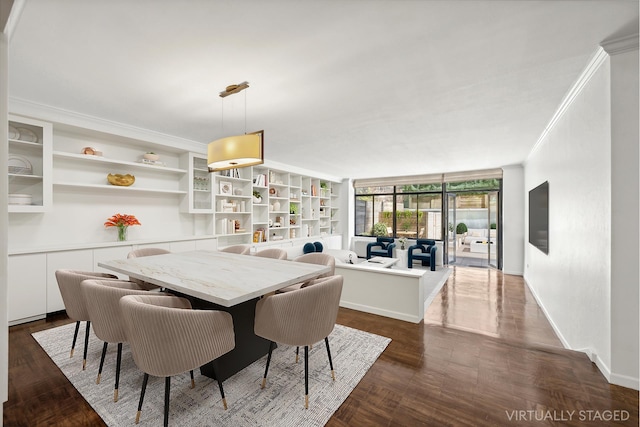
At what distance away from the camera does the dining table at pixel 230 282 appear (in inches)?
66.8

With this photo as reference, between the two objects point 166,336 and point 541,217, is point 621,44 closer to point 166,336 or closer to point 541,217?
point 541,217

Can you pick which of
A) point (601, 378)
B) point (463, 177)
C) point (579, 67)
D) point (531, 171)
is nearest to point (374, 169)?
point (463, 177)

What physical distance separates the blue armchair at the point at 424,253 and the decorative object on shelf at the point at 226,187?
4386 millimetres

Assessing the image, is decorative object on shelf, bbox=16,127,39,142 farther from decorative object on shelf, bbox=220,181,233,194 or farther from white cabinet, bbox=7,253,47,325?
decorative object on shelf, bbox=220,181,233,194

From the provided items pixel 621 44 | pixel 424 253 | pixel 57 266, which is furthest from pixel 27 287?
pixel 424 253

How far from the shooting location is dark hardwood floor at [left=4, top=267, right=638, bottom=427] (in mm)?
1636

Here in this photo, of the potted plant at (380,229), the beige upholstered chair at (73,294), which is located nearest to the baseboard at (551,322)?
the potted plant at (380,229)

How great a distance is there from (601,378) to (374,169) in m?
5.51

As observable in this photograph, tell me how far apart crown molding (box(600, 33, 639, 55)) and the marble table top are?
2513mm

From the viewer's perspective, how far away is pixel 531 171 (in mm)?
4941

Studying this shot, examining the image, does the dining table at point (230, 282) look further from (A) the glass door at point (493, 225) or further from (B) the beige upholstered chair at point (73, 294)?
(A) the glass door at point (493, 225)

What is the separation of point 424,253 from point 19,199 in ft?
23.8

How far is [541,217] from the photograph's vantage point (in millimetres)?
3705

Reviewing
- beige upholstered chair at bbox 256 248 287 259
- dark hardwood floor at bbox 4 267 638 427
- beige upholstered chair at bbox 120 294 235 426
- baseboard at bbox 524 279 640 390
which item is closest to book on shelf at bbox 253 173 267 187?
beige upholstered chair at bbox 256 248 287 259
